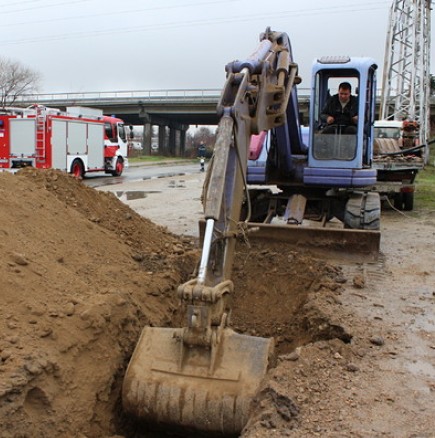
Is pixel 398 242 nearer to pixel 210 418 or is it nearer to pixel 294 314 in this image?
pixel 294 314

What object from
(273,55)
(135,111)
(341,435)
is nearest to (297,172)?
(273,55)

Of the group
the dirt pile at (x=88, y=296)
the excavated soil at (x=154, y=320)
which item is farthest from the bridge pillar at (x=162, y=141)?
the excavated soil at (x=154, y=320)

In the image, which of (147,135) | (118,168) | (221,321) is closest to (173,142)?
(147,135)

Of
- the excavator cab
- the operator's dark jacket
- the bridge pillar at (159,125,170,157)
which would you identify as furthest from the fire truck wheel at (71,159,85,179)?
the bridge pillar at (159,125,170,157)

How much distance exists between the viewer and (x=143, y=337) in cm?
→ 390

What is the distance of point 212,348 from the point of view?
3.54m

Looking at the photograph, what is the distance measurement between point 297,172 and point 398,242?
7.37ft

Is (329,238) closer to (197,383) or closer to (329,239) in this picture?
(329,239)

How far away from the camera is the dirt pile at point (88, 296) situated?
354 centimetres

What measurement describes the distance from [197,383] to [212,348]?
24 cm

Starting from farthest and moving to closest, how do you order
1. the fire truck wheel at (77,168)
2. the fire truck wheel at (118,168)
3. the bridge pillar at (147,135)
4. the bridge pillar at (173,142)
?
1. the bridge pillar at (173,142)
2. the bridge pillar at (147,135)
3. the fire truck wheel at (118,168)
4. the fire truck wheel at (77,168)

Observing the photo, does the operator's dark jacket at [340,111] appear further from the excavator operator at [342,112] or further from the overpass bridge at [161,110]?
the overpass bridge at [161,110]

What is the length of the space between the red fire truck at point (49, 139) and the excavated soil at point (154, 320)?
13.0 meters

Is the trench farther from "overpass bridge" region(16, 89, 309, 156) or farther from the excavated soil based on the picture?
"overpass bridge" region(16, 89, 309, 156)
